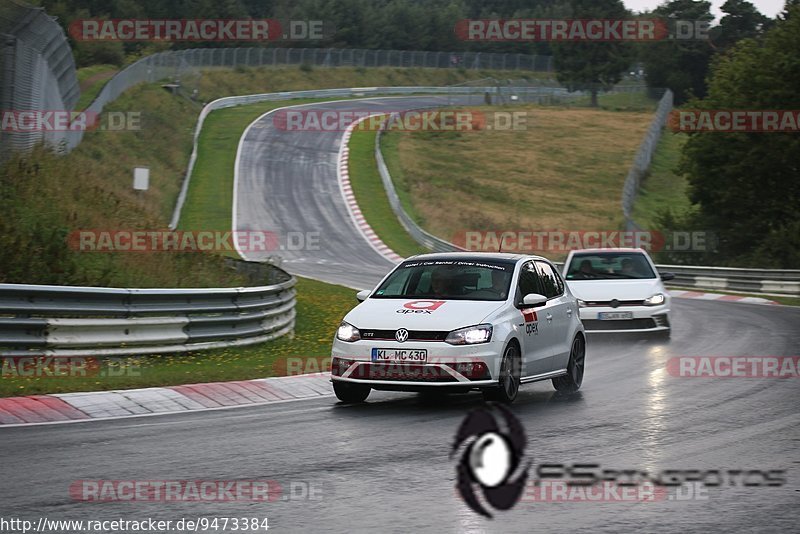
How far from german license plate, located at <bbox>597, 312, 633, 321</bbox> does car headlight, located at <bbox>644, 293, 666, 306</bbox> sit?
397mm

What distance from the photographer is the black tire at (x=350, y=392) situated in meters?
11.8

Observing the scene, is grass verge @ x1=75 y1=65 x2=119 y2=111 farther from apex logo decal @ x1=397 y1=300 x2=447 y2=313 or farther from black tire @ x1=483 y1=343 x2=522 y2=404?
black tire @ x1=483 y1=343 x2=522 y2=404

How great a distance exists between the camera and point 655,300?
20188 millimetres

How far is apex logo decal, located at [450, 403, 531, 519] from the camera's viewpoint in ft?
23.9

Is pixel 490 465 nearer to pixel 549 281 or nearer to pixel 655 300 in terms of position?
pixel 549 281

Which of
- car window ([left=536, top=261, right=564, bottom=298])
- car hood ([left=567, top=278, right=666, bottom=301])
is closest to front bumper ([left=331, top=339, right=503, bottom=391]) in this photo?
car window ([left=536, top=261, right=564, bottom=298])

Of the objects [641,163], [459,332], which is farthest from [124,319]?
[641,163]

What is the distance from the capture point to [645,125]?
85.3 meters

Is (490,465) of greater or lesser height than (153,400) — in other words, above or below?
above

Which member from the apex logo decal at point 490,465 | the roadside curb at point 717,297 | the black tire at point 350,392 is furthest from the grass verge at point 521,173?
the apex logo decal at point 490,465

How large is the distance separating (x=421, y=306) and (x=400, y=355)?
79cm

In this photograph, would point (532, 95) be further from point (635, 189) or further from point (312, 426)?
point (312, 426)

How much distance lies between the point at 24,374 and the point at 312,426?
4251mm

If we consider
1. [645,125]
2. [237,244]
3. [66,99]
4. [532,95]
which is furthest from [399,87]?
[66,99]
